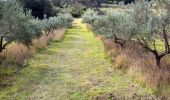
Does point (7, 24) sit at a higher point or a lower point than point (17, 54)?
higher

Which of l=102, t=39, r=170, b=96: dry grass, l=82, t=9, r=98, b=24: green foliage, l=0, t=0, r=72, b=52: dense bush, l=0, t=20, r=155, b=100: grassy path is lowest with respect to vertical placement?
l=82, t=9, r=98, b=24: green foliage

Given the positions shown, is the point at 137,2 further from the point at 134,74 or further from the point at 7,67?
the point at 7,67

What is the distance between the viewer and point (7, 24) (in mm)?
21078

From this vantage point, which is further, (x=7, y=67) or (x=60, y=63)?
(x=60, y=63)

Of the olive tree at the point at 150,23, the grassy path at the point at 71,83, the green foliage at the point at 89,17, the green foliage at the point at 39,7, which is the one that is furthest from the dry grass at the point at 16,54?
the green foliage at the point at 89,17

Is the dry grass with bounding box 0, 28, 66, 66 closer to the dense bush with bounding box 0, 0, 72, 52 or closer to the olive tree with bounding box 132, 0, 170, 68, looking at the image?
the dense bush with bounding box 0, 0, 72, 52

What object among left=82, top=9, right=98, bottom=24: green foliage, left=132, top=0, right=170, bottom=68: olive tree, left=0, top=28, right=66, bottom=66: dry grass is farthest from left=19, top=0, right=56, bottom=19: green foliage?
left=132, top=0, right=170, bottom=68: olive tree

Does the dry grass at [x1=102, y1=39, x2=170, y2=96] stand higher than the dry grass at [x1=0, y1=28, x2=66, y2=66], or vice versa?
the dry grass at [x1=102, y1=39, x2=170, y2=96]

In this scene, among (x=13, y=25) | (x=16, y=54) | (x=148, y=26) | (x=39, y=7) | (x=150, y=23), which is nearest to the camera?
(x=148, y=26)

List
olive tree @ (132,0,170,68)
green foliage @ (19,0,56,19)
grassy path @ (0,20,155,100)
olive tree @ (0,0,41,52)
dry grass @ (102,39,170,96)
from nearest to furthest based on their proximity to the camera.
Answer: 1. grassy path @ (0,20,155,100)
2. dry grass @ (102,39,170,96)
3. olive tree @ (132,0,170,68)
4. olive tree @ (0,0,41,52)
5. green foliage @ (19,0,56,19)

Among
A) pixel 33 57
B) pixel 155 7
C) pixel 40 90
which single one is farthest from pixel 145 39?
pixel 33 57

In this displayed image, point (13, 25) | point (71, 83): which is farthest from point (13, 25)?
point (71, 83)

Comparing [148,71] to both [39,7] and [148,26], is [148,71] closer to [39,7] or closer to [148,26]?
[148,26]

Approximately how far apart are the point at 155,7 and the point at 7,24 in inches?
342
